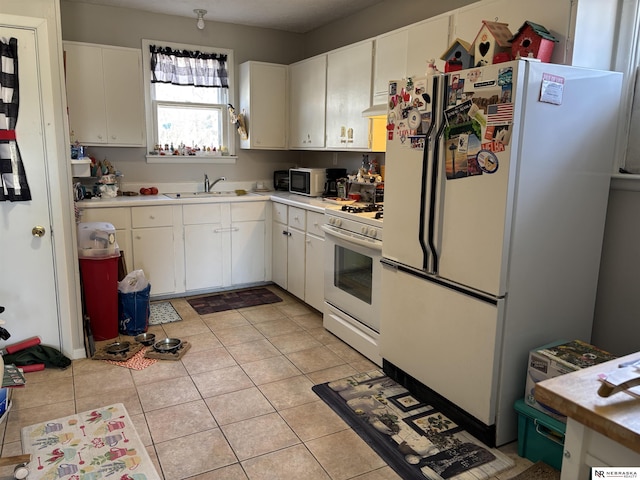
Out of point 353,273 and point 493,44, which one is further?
point 353,273

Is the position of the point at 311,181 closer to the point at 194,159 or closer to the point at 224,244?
the point at 224,244

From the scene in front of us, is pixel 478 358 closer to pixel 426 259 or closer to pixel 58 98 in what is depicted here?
pixel 426 259

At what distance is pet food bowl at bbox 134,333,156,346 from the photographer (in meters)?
3.52

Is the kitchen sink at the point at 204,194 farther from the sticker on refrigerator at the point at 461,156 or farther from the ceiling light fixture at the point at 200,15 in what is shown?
the sticker on refrigerator at the point at 461,156

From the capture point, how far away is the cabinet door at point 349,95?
378 cm

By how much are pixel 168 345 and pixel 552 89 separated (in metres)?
2.84

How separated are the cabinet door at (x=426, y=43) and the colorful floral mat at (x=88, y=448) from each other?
105 inches

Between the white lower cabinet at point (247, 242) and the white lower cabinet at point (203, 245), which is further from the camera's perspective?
the white lower cabinet at point (247, 242)

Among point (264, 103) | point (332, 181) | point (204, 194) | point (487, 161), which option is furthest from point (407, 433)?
point (264, 103)

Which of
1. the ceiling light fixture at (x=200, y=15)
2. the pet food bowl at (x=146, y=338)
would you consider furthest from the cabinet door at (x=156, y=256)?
the ceiling light fixture at (x=200, y=15)

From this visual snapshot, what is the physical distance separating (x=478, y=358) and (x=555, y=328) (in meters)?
0.44

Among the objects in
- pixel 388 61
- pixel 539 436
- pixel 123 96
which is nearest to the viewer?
pixel 539 436

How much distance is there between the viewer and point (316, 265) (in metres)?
4.03

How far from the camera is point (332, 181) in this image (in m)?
4.59
